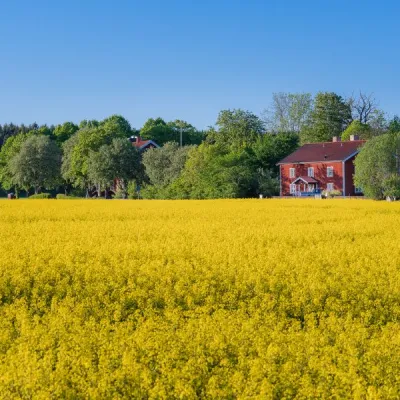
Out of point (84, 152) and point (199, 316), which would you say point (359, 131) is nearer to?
point (84, 152)

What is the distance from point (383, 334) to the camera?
7512 mm

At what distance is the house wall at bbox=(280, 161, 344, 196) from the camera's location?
256 ft

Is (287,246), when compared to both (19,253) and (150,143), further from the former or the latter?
(150,143)

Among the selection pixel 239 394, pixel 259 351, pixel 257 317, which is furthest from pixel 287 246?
pixel 239 394

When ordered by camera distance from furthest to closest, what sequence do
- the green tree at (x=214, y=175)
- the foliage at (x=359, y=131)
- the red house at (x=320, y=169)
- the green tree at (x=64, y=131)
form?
the green tree at (x=64, y=131) < the foliage at (x=359, y=131) < the red house at (x=320, y=169) < the green tree at (x=214, y=175)

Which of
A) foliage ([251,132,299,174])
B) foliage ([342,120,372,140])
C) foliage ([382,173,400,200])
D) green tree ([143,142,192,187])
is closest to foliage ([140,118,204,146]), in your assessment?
foliage ([342,120,372,140])

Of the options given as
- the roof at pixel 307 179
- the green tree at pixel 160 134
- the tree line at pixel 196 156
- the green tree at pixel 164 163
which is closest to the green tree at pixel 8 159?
the tree line at pixel 196 156

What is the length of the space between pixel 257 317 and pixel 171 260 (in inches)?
224

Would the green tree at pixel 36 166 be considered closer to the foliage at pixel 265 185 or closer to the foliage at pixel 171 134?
the foliage at pixel 171 134

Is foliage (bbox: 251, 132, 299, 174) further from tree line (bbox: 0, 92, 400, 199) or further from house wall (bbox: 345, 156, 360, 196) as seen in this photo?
house wall (bbox: 345, 156, 360, 196)

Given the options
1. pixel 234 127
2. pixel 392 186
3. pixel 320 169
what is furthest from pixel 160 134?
pixel 392 186

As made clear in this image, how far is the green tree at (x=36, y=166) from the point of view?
95.9 metres

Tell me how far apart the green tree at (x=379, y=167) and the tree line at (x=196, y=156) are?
0.11m

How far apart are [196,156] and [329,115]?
41.7 metres
